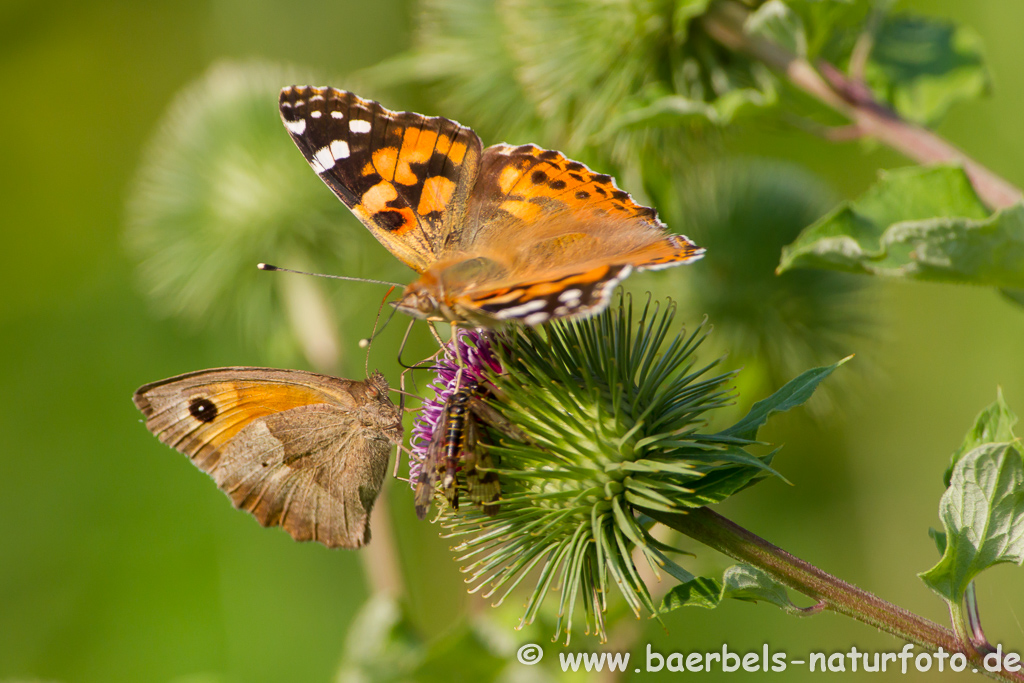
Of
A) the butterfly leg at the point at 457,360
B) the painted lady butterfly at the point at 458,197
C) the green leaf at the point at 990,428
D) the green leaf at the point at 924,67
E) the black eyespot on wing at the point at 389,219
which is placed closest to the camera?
the green leaf at the point at 990,428

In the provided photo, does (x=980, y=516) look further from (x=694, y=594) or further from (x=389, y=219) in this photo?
(x=389, y=219)

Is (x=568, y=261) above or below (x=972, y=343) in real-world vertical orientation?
above

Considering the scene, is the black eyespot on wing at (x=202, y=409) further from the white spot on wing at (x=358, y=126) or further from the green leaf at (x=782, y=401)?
the green leaf at (x=782, y=401)

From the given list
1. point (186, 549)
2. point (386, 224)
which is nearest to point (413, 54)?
point (386, 224)

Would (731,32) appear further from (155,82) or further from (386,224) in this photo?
(155,82)

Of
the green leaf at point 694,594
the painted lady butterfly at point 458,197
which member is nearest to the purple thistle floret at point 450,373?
the painted lady butterfly at point 458,197

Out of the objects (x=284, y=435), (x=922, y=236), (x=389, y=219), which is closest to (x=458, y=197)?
(x=389, y=219)
